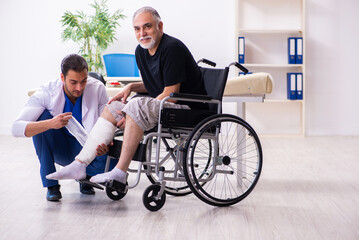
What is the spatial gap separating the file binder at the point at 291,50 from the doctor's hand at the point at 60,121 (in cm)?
379

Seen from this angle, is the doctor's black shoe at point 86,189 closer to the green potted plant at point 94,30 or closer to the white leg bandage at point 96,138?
the white leg bandage at point 96,138

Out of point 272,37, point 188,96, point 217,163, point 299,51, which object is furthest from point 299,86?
point 188,96

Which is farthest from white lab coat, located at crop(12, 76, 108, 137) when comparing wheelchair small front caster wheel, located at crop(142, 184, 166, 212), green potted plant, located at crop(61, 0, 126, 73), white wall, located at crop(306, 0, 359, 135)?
white wall, located at crop(306, 0, 359, 135)

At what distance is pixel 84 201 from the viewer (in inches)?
98.7

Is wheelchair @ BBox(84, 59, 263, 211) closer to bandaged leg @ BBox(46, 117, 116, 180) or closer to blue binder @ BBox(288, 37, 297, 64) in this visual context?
bandaged leg @ BBox(46, 117, 116, 180)

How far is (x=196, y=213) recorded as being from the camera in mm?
2273

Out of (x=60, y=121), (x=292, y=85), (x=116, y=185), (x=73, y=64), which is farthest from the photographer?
(x=292, y=85)

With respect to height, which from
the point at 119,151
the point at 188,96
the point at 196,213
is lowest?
the point at 196,213

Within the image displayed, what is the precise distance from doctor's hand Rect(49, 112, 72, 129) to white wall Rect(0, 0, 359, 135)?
145 inches

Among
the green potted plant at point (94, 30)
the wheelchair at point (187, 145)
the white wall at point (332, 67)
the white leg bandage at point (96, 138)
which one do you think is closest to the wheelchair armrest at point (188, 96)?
the wheelchair at point (187, 145)

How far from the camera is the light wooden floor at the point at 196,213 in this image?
1.96m

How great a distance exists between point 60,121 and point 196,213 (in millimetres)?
760

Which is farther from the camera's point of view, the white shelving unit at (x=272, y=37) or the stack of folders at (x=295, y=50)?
the white shelving unit at (x=272, y=37)

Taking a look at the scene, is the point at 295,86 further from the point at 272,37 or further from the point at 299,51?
the point at 272,37
